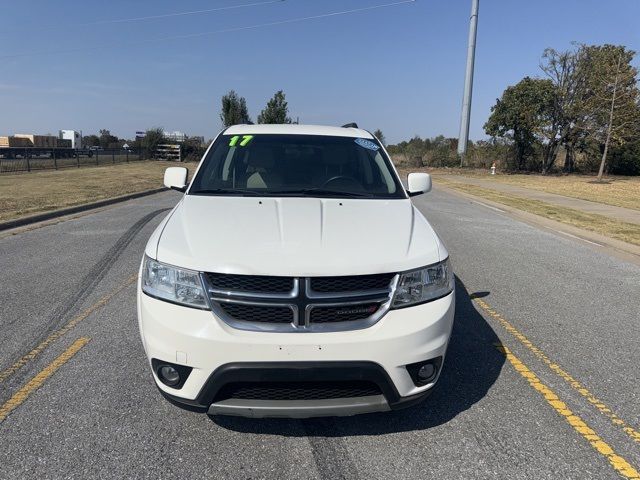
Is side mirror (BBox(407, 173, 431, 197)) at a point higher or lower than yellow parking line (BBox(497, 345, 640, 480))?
higher

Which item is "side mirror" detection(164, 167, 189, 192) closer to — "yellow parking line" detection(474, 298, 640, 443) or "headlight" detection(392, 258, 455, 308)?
"headlight" detection(392, 258, 455, 308)

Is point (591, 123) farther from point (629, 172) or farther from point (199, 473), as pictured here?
point (199, 473)

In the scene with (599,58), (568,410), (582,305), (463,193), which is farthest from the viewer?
(599,58)

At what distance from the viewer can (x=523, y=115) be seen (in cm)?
3512

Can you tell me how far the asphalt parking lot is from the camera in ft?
8.51

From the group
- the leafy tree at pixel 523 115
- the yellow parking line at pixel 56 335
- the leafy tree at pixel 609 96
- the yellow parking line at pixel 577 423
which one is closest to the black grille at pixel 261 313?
the yellow parking line at pixel 577 423

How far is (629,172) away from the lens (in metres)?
38.5

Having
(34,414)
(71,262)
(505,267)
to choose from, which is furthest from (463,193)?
(34,414)

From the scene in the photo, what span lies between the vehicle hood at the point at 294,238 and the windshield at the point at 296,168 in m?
0.35

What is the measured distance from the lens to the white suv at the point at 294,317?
247cm

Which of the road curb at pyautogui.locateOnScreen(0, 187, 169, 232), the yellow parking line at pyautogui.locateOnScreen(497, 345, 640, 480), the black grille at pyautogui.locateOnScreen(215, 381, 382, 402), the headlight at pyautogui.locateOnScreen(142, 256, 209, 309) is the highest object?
the headlight at pyautogui.locateOnScreen(142, 256, 209, 309)

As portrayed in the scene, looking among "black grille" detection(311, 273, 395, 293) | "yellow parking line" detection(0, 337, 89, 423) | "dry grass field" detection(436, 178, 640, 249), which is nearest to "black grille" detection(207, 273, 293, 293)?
"black grille" detection(311, 273, 395, 293)

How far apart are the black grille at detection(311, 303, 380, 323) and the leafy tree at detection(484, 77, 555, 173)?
116ft

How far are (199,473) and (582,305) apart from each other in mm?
4663
